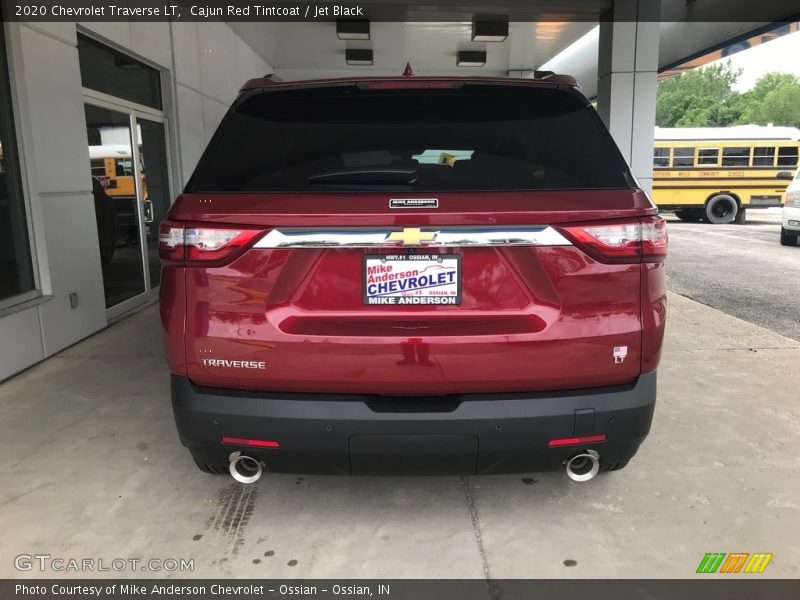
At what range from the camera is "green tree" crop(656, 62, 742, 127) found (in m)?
67.3

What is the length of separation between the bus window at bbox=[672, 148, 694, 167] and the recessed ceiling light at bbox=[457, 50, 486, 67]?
7.16m

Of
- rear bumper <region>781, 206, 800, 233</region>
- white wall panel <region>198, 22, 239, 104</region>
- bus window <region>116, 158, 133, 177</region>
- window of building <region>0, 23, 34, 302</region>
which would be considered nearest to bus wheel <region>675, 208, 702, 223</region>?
rear bumper <region>781, 206, 800, 233</region>

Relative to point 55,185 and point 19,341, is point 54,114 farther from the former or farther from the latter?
point 19,341

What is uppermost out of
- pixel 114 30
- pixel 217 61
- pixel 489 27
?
pixel 489 27

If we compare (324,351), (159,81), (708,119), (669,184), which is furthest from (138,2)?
(708,119)

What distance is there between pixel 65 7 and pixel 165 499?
4615mm

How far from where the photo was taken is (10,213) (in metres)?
4.84

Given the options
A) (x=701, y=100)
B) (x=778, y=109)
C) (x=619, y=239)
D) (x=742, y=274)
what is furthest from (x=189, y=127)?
(x=701, y=100)

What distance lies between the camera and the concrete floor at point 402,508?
2416 mm

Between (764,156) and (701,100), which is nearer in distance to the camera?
(764,156)

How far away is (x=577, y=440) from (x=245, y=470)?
4.41ft

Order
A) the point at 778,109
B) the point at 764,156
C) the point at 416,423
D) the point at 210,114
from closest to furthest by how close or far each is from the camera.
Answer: the point at 416,423 < the point at 210,114 < the point at 764,156 < the point at 778,109

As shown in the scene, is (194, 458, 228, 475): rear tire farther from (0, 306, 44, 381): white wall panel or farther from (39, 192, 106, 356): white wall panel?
(39, 192, 106, 356): white wall panel

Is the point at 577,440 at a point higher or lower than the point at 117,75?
lower
